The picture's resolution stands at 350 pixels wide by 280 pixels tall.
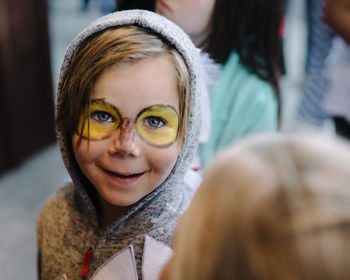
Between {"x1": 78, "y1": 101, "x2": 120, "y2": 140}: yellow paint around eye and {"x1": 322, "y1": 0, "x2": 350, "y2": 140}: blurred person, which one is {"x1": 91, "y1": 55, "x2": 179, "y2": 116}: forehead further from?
{"x1": 322, "y1": 0, "x2": 350, "y2": 140}: blurred person

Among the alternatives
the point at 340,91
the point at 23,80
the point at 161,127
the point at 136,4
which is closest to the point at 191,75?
the point at 161,127

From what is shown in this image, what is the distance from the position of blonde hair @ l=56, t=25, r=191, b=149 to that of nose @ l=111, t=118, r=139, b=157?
60 mm

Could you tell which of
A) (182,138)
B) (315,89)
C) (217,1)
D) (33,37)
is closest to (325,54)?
(315,89)

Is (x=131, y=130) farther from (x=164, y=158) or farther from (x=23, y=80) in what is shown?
(x=23, y=80)

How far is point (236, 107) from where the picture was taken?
3.35 feet

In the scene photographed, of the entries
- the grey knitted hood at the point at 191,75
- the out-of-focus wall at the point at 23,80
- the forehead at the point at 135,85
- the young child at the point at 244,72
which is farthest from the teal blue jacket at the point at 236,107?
the out-of-focus wall at the point at 23,80

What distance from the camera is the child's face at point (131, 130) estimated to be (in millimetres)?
611

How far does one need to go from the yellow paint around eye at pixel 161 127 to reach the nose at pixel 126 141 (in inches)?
0.4

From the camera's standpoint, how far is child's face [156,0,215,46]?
883 mm

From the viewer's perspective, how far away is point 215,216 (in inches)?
13.9

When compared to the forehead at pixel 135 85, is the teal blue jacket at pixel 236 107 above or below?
below

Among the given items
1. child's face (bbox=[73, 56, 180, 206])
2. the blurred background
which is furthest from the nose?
the blurred background

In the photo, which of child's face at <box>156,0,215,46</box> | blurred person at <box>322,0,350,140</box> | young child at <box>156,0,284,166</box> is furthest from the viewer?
blurred person at <box>322,0,350,140</box>

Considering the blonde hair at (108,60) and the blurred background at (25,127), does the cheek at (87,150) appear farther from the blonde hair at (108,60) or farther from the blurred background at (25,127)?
the blurred background at (25,127)
